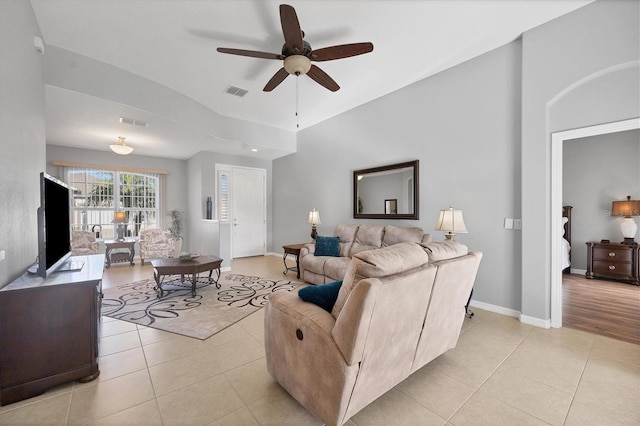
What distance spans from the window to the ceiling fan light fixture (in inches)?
243

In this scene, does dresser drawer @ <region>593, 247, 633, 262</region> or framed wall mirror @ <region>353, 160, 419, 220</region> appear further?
dresser drawer @ <region>593, 247, 633, 262</region>

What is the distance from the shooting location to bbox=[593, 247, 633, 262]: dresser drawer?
457cm

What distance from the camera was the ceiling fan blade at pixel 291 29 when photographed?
7.11 ft

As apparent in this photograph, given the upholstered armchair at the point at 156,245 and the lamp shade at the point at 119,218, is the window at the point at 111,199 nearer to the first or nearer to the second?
the lamp shade at the point at 119,218

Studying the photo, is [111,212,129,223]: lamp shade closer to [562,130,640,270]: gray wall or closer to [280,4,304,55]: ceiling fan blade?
[280,4,304,55]: ceiling fan blade

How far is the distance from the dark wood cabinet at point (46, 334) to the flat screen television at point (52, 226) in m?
0.19

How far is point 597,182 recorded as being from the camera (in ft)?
16.8

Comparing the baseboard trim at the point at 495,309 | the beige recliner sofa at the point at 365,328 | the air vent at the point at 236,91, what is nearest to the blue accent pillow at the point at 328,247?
the baseboard trim at the point at 495,309

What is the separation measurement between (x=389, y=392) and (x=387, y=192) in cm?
336

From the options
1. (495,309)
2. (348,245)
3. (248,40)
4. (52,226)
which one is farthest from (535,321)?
(52,226)

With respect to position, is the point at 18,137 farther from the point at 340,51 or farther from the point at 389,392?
the point at 389,392

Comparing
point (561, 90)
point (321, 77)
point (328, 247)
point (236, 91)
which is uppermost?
point (236, 91)

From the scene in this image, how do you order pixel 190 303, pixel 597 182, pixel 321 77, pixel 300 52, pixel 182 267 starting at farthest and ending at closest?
pixel 597 182, pixel 182 267, pixel 190 303, pixel 321 77, pixel 300 52

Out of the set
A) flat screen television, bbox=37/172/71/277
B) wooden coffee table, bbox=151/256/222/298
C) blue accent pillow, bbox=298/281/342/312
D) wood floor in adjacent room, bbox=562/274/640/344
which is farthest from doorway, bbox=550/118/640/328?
flat screen television, bbox=37/172/71/277
